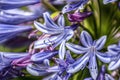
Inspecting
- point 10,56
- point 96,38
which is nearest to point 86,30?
point 96,38

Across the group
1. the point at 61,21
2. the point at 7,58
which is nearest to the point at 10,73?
the point at 7,58

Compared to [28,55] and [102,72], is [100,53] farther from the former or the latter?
[28,55]

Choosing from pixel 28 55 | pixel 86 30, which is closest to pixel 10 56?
pixel 28 55

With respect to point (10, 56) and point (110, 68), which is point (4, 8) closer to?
point (10, 56)

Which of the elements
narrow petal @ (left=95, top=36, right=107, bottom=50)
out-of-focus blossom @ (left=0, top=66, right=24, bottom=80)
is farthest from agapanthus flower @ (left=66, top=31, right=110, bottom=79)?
out-of-focus blossom @ (left=0, top=66, right=24, bottom=80)

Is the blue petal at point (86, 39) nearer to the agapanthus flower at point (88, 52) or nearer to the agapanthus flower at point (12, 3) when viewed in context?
the agapanthus flower at point (88, 52)

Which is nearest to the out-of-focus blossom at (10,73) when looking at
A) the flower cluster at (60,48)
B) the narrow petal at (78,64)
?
the flower cluster at (60,48)

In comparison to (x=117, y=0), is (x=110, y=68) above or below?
below

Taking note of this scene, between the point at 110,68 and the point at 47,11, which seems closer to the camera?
the point at 110,68

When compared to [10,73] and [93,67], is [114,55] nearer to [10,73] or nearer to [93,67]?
[93,67]
